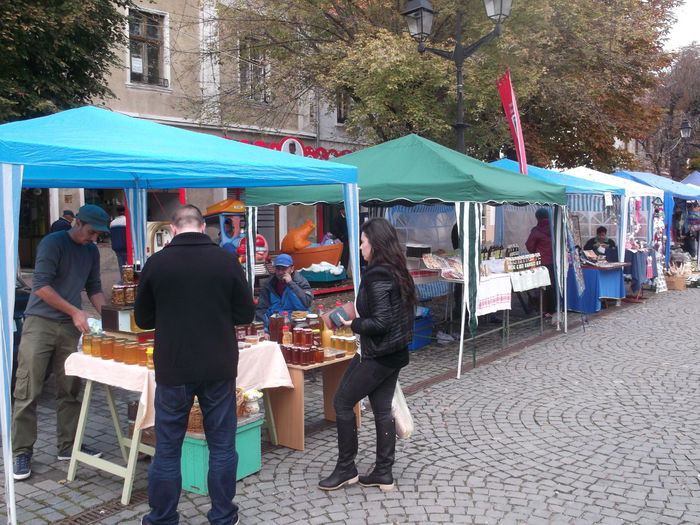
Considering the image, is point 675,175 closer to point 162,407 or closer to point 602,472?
point 602,472

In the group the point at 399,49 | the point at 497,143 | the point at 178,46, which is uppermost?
the point at 178,46

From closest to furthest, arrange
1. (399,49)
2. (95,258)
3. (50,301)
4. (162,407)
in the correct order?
(162,407), (50,301), (95,258), (399,49)

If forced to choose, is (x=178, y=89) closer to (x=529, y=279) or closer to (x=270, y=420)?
(x=529, y=279)

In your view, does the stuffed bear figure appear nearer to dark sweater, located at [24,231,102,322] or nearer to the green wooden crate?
dark sweater, located at [24,231,102,322]

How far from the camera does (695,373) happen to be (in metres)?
6.92

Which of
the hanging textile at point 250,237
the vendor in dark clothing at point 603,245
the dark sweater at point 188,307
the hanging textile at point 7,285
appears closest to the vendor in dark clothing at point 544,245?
the vendor in dark clothing at point 603,245

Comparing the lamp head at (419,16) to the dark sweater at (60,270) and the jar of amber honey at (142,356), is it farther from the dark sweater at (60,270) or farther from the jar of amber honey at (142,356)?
the jar of amber honey at (142,356)

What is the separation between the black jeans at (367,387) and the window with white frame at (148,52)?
12144 millimetres

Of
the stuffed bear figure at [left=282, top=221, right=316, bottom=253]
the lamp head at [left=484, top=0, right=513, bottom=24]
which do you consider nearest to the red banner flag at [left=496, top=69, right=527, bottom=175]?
the lamp head at [left=484, top=0, right=513, bottom=24]

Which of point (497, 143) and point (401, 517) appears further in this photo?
point (497, 143)

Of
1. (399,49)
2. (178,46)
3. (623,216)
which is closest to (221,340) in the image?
(399,49)

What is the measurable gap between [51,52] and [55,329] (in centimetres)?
547

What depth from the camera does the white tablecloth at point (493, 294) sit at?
7.27 meters

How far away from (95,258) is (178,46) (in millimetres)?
11473
